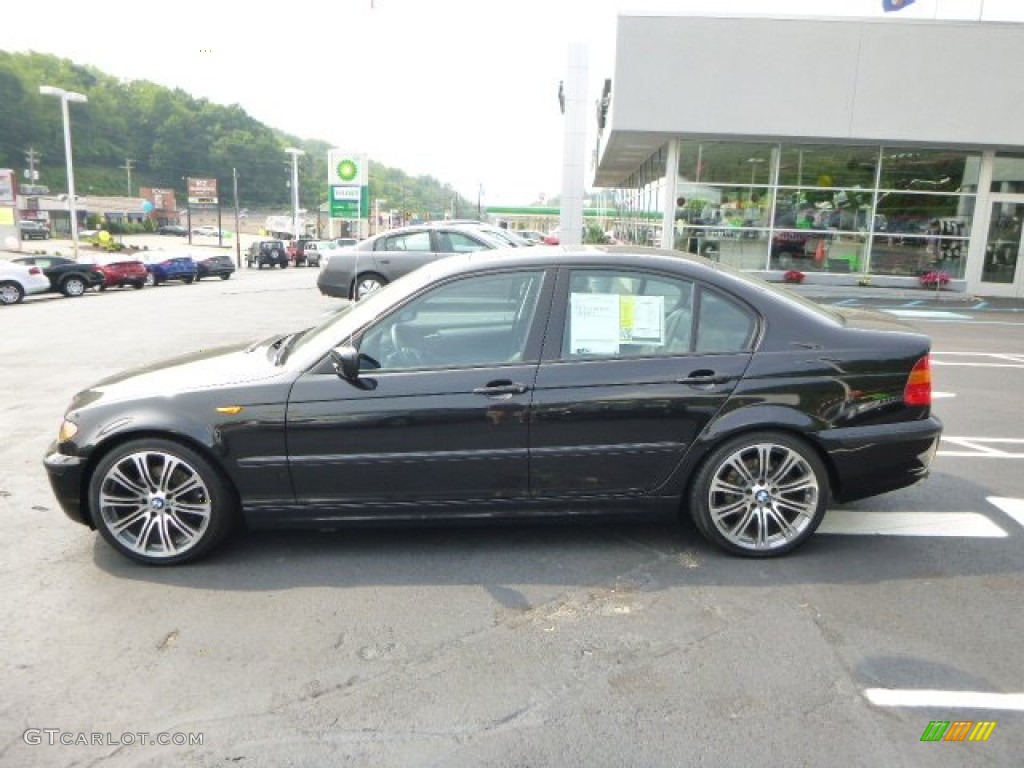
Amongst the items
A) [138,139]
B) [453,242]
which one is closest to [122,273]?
[453,242]

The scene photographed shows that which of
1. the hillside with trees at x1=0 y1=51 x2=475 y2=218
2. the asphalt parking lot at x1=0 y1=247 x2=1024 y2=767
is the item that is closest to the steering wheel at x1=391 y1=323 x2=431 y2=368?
the asphalt parking lot at x1=0 y1=247 x2=1024 y2=767

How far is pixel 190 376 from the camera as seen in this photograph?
13.8 ft

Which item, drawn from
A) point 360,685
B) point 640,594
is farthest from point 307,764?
point 640,594

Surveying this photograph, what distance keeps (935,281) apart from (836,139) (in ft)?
15.4

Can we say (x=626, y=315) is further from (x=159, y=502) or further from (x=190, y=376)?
(x=159, y=502)

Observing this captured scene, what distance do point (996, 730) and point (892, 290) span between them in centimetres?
2007

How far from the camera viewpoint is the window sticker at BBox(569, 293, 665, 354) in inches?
161

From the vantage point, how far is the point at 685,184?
69.1 feet

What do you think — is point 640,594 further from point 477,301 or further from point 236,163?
point 236,163

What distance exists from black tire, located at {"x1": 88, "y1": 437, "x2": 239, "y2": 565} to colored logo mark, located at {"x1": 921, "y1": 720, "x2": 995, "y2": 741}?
328cm

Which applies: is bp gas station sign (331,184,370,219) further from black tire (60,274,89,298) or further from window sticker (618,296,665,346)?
window sticker (618,296,665,346)

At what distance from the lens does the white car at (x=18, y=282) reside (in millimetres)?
22672

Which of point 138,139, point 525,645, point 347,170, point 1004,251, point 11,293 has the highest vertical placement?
point 138,139

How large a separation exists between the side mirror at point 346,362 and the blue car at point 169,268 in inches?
1192
